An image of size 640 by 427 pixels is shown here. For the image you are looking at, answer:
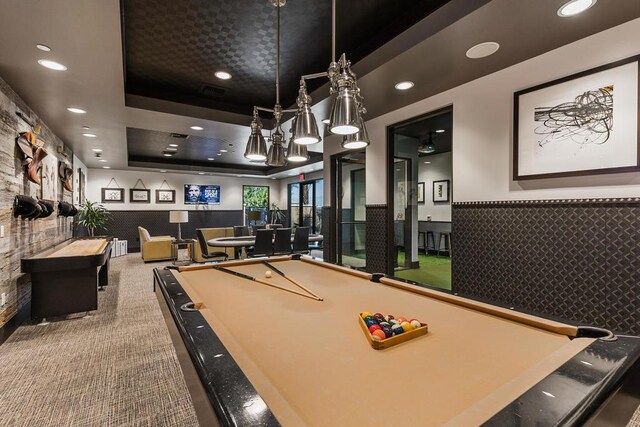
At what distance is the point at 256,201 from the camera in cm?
1166

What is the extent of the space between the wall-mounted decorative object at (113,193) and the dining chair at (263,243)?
256 inches

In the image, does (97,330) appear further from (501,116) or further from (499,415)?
(501,116)

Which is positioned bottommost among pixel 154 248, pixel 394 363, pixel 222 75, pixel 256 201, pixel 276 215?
pixel 154 248

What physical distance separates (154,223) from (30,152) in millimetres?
6762

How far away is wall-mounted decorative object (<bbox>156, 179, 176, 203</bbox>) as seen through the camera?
387 inches

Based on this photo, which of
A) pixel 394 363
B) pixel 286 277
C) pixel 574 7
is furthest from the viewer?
pixel 286 277

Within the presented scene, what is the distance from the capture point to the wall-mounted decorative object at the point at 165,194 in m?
9.84

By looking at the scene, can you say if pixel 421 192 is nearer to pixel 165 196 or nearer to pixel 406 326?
pixel 406 326

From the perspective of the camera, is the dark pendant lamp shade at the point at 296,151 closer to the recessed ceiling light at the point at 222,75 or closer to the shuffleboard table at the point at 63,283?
the recessed ceiling light at the point at 222,75

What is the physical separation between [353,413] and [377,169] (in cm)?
392

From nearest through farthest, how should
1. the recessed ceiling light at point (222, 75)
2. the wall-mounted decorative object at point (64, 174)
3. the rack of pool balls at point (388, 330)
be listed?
1. the rack of pool balls at point (388, 330)
2. the recessed ceiling light at point (222, 75)
3. the wall-mounted decorative object at point (64, 174)

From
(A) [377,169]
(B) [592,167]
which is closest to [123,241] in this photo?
(A) [377,169]

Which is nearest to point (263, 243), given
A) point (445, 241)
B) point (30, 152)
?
point (30, 152)

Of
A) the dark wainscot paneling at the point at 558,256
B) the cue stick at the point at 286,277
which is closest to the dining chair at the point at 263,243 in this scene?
the cue stick at the point at 286,277
